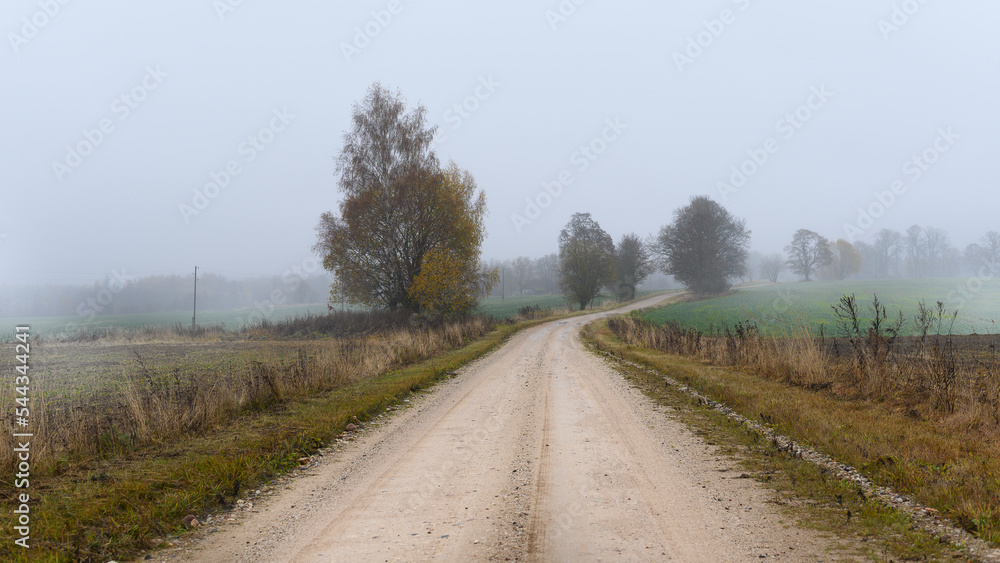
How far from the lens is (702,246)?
5988cm

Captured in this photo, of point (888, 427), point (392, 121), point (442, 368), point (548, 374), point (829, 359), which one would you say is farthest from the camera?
point (392, 121)

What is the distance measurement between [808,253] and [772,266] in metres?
41.3

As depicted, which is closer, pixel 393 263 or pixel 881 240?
pixel 393 263

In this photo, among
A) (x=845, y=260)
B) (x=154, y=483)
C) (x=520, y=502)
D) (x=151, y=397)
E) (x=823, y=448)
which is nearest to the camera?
(x=520, y=502)

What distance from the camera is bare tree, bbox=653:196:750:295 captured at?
59750 millimetres

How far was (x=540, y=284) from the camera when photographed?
146250mm

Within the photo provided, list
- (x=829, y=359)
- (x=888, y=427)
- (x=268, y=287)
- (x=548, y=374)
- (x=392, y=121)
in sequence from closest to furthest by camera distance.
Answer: (x=888, y=427), (x=829, y=359), (x=548, y=374), (x=392, y=121), (x=268, y=287)

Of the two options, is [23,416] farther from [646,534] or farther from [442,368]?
[442,368]

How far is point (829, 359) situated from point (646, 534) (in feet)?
36.1

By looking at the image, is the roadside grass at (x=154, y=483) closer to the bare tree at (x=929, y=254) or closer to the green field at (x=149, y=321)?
the green field at (x=149, y=321)

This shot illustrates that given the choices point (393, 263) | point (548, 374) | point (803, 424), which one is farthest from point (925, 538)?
point (393, 263)

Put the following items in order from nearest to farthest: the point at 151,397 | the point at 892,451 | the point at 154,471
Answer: the point at 154,471 < the point at 892,451 < the point at 151,397

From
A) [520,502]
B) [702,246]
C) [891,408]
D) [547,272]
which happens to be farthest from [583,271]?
[547,272]

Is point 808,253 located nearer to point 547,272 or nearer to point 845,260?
point 845,260
